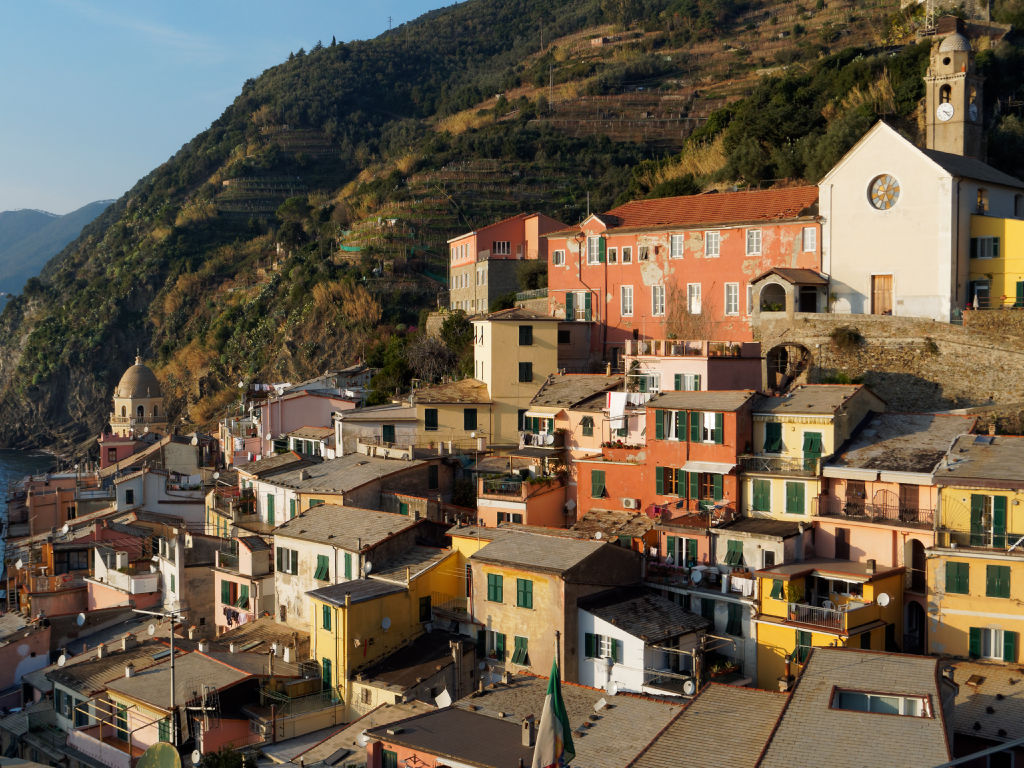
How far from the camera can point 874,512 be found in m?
27.2

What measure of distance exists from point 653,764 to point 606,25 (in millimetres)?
112209

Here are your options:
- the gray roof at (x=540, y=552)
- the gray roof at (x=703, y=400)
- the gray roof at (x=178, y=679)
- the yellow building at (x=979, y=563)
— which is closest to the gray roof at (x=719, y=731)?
the gray roof at (x=540, y=552)

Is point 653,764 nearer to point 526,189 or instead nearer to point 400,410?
point 400,410

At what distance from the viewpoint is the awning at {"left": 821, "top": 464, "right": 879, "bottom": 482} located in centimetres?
2720

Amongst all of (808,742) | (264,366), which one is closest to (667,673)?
(808,742)

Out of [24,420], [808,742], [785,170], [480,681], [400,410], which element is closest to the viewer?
[808,742]

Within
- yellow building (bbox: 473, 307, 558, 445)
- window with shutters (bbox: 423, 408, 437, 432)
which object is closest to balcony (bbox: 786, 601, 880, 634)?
yellow building (bbox: 473, 307, 558, 445)

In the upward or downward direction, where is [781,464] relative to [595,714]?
upward

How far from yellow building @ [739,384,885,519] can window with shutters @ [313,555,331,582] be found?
10.8 m

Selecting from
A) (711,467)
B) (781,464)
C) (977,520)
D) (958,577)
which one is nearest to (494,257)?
(711,467)

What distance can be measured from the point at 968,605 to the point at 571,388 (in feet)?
48.9

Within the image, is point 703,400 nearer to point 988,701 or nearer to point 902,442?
point 902,442

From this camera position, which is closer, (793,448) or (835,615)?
(835,615)

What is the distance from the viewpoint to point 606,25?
4779 inches
